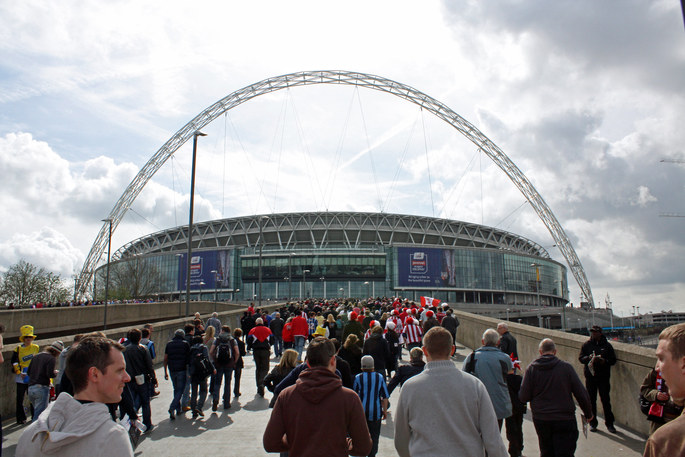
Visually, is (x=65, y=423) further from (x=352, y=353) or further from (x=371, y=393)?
(x=352, y=353)

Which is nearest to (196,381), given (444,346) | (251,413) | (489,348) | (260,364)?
(251,413)

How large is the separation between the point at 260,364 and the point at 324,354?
845cm

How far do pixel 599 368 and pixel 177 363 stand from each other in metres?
7.86

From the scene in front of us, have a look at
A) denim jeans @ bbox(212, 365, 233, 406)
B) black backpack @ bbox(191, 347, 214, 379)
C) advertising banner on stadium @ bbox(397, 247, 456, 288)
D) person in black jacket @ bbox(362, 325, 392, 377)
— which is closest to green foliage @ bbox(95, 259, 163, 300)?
advertising banner on stadium @ bbox(397, 247, 456, 288)

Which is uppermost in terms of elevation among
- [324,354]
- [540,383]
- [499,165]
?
[499,165]

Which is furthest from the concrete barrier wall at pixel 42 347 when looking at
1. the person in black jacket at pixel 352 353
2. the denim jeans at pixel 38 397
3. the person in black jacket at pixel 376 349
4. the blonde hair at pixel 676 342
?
the blonde hair at pixel 676 342

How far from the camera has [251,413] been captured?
35.2 ft

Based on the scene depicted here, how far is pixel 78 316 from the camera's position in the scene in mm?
32656

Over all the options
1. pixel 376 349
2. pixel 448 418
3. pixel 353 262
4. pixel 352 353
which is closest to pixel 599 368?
pixel 376 349

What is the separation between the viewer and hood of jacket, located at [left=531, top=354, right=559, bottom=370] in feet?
21.3

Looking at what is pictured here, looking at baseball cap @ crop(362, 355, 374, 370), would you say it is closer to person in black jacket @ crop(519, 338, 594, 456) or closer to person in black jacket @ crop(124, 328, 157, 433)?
person in black jacket @ crop(519, 338, 594, 456)

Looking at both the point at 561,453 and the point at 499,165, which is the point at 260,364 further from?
the point at 499,165

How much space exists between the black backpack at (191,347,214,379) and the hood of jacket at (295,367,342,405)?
658 centimetres

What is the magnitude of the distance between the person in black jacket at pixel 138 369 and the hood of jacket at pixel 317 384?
555 cm
